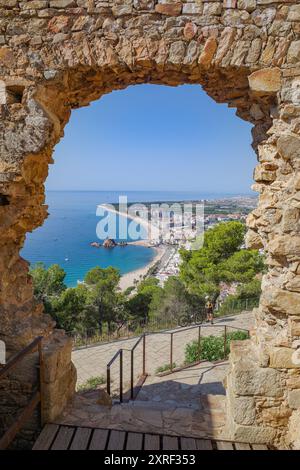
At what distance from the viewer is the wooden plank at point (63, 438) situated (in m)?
2.73

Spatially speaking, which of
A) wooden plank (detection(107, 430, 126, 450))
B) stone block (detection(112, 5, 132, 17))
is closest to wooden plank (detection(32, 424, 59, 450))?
wooden plank (detection(107, 430, 126, 450))

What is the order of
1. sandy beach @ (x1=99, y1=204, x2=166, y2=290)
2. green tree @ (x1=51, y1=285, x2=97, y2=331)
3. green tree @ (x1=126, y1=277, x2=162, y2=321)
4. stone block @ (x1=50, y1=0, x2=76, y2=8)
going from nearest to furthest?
stone block @ (x1=50, y1=0, x2=76, y2=8) → green tree @ (x1=51, y1=285, x2=97, y2=331) → green tree @ (x1=126, y1=277, x2=162, y2=321) → sandy beach @ (x1=99, y1=204, x2=166, y2=290)

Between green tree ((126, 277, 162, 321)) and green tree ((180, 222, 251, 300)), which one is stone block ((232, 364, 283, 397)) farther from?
green tree ((126, 277, 162, 321))

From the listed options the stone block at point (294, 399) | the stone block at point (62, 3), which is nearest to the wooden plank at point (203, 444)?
the stone block at point (294, 399)

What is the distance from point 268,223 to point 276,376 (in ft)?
4.94

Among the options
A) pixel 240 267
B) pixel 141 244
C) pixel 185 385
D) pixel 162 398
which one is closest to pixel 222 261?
pixel 240 267

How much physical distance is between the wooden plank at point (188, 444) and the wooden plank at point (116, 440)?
58 cm

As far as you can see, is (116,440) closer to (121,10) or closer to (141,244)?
(121,10)

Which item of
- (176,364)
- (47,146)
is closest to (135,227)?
(176,364)

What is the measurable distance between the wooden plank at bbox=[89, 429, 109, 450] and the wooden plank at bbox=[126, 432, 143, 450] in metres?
0.23

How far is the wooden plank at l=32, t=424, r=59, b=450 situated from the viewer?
2715 millimetres

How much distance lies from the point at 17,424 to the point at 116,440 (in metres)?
0.96

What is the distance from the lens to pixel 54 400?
10.1ft

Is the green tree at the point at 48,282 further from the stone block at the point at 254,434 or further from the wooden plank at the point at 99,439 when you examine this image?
the stone block at the point at 254,434
